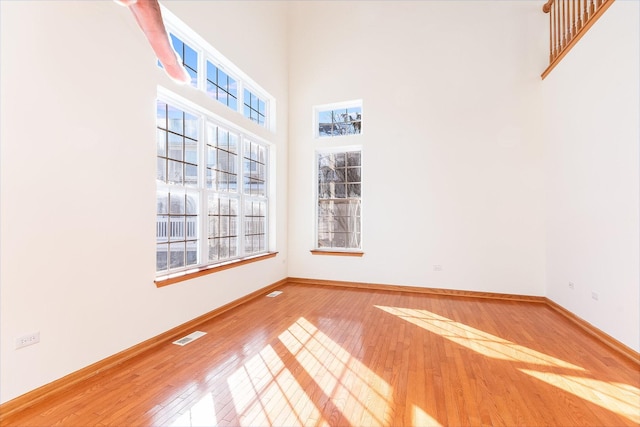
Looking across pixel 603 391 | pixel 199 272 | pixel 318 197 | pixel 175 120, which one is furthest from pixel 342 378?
pixel 318 197

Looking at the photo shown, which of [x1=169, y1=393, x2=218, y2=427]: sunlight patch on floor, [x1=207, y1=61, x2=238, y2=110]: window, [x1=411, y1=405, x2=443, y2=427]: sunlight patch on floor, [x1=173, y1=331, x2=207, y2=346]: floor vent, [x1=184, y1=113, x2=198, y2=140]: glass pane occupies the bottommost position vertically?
[x1=173, y1=331, x2=207, y2=346]: floor vent

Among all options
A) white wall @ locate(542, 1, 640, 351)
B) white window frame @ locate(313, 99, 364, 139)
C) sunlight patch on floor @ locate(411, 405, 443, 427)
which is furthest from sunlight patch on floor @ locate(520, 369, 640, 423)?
white window frame @ locate(313, 99, 364, 139)

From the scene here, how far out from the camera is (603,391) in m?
2.08

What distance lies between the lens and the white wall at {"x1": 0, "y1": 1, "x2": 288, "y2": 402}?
1856 millimetres

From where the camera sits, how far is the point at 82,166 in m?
2.22

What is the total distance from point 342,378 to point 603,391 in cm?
188

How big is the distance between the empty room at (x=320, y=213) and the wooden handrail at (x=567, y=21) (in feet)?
0.12

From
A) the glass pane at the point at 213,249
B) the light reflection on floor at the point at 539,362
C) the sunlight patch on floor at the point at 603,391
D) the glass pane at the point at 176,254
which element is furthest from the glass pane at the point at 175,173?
the sunlight patch on floor at the point at 603,391

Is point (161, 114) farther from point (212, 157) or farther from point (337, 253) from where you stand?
point (337, 253)

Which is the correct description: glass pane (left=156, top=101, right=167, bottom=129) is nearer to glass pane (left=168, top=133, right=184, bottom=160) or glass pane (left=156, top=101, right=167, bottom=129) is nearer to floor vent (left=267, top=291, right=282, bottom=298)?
glass pane (left=168, top=133, right=184, bottom=160)

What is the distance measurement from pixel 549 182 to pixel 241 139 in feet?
15.0

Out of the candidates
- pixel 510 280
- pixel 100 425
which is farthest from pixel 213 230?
pixel 510 280

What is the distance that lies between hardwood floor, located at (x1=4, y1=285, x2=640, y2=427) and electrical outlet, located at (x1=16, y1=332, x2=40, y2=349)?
0.42m

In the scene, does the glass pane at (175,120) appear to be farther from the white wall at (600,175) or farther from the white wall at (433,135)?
the white wall at (600,175)
